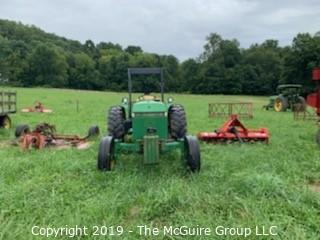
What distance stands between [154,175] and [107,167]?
2.65ft

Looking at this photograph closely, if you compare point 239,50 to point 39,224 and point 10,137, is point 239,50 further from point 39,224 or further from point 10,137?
point 39,224

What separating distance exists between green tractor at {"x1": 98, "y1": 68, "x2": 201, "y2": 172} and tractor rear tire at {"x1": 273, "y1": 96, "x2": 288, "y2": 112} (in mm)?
19725

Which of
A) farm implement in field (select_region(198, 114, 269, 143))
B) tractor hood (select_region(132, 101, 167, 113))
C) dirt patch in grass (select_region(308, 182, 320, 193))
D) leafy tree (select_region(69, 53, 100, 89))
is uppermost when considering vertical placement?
leafy tree (select_region(69, 53, 100, 89))

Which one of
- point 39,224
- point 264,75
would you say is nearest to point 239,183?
point 39,224

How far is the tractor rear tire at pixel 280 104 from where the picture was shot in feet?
Result: 89.3

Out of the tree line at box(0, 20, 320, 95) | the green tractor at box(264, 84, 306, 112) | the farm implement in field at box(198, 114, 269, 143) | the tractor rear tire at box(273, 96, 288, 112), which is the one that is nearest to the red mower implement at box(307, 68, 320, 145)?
the farm implement in field at box(198, 114, 269, 143)

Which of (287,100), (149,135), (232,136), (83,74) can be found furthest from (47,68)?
(149,135)

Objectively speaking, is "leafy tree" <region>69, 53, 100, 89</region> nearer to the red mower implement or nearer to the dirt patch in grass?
the red mower implement

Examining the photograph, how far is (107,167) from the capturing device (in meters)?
7.41

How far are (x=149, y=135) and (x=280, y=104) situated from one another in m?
21.3

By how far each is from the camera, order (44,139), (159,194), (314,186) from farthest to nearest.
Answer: (44,139)
(314,186)
(159,194)

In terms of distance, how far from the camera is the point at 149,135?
24.7 ft

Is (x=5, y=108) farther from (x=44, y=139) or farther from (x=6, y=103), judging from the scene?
(x=44, y=139)

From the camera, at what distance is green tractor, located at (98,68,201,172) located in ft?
23.9
